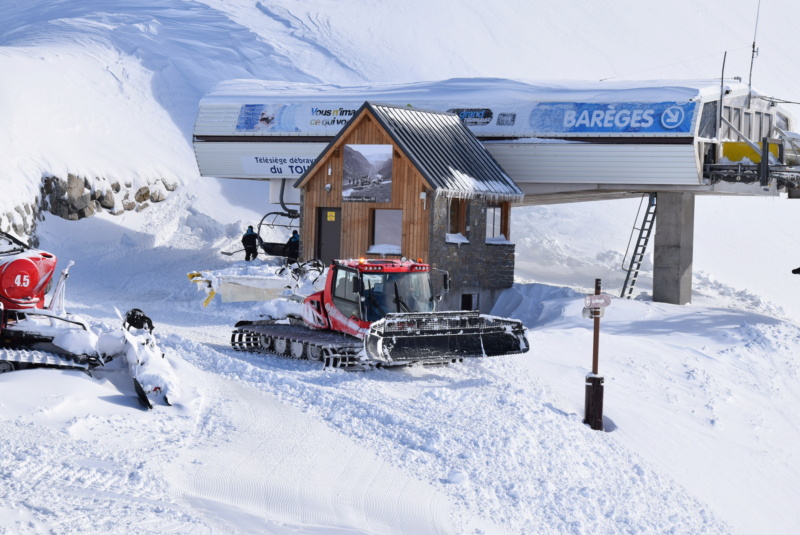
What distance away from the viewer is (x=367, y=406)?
13336 mm

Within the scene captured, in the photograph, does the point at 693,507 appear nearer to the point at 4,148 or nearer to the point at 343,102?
the point at 343,102

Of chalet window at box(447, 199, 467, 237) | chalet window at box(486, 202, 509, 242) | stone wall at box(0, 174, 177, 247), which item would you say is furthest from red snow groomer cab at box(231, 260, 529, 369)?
stone wall at box(0, 174, 177, 247)

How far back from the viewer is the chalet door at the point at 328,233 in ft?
87.0

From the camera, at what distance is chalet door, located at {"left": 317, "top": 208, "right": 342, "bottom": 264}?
26531mm

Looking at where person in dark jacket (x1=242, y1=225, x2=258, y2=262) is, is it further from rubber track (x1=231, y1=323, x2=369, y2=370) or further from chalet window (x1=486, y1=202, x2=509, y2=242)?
rubber track (x1=231, y1=323, x2=369, y2=370)

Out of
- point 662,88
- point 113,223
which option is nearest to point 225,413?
point 662,88

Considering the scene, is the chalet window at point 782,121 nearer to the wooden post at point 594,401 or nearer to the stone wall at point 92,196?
the wooden post at point 594,401

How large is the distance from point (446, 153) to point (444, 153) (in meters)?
0.09

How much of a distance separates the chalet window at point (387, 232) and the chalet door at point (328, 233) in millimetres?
976

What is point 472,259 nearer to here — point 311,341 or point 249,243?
point 249,243

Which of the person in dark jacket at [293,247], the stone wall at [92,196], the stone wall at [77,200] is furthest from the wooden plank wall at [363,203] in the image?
the stone wall at [92,196]

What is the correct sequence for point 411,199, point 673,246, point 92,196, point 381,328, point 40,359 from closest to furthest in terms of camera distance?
point 40,359 < point 381,328 < point 411,199 < point 673,246 < point 92,196

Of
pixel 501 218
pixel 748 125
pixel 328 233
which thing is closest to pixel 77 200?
pixel 328 233

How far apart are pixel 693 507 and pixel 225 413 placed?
18.3ft
